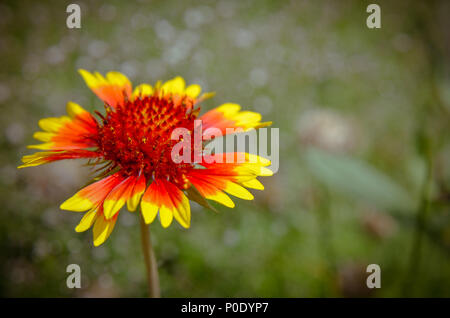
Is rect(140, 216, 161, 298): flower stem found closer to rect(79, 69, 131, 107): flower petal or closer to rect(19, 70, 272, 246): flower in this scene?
rect(19, 70, 272, 246): flower

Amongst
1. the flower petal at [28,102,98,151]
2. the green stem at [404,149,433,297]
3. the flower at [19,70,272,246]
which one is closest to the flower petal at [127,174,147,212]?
the flower at [19,70,272,246]

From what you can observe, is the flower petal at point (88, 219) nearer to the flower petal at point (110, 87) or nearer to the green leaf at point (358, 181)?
the flower petal at point (110, 87)

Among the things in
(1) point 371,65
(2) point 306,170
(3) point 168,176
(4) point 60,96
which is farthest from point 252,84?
(3) point 168,176

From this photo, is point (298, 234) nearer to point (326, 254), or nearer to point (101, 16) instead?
point (326, 254)

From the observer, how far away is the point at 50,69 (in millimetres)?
1643

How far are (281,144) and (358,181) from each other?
0.64m

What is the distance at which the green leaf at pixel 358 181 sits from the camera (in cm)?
100

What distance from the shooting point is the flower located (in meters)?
0.61

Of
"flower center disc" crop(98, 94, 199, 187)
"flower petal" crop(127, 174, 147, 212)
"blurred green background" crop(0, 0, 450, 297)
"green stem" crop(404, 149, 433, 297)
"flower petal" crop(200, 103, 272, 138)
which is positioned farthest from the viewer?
"blurred green background" crop(0, 0, 450, 297)

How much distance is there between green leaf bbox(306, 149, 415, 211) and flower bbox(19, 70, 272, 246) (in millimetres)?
343

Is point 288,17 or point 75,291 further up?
point 288,17

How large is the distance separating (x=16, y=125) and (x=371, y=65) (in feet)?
5.76

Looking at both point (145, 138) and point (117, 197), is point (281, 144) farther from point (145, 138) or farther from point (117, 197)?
point (117, 197)

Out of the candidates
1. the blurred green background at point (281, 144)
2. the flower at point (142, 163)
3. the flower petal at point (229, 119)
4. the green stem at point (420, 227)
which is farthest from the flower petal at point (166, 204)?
the green stem at point (420, 227)
